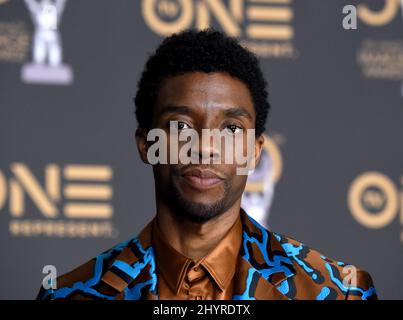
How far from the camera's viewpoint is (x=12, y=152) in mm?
2547

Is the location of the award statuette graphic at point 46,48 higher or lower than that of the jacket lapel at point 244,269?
higher

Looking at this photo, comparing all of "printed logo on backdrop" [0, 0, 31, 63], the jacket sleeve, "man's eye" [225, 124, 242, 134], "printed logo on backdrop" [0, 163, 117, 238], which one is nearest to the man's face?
"man's eye" [225, 124, 242, 134]

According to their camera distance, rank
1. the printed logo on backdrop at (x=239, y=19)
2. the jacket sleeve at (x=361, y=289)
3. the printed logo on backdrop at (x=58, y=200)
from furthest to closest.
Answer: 1. the printed logo on backdrop at (x=239, y=19)
2. the printed logo on backdrop at (x=58, y=200)
3. the jacket sleeve at (x=361, y=289)

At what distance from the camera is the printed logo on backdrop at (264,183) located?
2590mm

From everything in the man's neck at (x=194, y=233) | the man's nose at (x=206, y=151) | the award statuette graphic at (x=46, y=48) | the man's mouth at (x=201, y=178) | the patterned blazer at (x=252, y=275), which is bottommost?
the patterned blazer at (x=252, y=275)

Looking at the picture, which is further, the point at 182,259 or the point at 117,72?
the point at 117,72

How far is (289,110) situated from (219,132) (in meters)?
1.19

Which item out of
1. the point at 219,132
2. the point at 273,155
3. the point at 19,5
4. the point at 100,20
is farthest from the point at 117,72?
the point at 219,132

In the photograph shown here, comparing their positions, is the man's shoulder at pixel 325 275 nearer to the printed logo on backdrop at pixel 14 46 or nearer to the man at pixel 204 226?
the man at pixel 204 226

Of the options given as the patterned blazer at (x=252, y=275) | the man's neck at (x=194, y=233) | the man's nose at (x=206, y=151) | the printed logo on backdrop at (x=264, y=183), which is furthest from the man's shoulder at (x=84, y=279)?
the printed logo on backdrop at (x=264, y=183)

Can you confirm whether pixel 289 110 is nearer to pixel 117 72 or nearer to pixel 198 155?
pixel 117 72

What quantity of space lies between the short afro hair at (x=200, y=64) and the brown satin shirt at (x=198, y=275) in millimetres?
249

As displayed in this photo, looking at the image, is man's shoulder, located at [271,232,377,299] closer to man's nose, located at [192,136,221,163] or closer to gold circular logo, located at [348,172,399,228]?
man's nose, located at [192,136,221,163]

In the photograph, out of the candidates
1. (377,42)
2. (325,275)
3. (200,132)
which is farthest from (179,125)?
(377,42)
